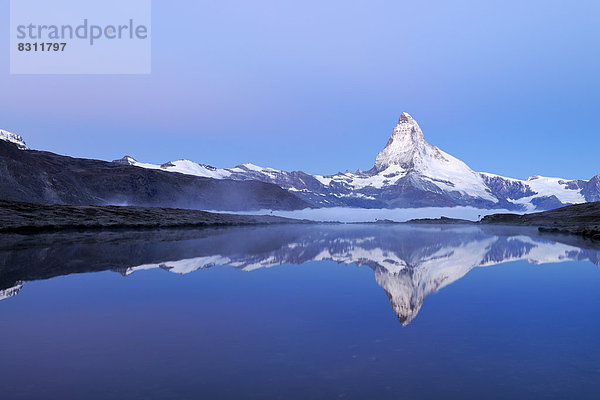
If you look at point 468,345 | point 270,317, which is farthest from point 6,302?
point 468,345

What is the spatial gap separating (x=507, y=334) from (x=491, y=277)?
11.3 meters

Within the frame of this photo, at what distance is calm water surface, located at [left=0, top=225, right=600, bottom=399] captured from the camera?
24.8 feet

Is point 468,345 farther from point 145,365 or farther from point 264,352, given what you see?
point 145,365

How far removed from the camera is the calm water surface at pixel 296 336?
7.55 m

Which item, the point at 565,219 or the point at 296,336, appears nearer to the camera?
the point at 296,336

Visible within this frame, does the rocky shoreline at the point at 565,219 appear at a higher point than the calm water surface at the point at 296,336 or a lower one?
higher

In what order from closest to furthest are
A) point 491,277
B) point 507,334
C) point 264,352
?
point 264,352, point 507,334, point 491,277

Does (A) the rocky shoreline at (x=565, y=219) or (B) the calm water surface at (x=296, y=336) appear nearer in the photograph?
(B) the calm water surface at (x=296, y=336)

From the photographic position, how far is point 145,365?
844 centimetres

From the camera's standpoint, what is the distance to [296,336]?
10.5m

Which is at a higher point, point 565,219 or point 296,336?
point 565,219

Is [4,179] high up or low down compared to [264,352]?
up

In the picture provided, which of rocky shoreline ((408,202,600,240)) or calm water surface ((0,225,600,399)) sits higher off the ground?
rocky shoreline ((408,202,600,240))

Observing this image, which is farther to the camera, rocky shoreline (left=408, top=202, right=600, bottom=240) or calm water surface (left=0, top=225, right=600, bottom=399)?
rocky shoreline (left=408, top=202, right=600, bottom=240)
